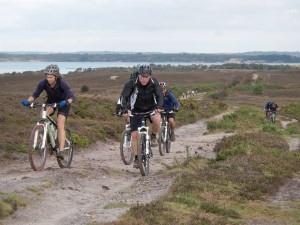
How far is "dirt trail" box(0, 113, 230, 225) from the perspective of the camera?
28.6 feet

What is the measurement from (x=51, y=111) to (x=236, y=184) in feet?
13.4

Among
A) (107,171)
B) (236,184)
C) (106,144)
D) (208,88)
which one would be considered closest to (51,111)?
(107,171)

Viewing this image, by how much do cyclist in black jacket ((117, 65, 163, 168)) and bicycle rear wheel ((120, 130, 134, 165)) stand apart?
1181 mm

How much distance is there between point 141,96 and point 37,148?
2390mm

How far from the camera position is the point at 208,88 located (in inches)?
4343

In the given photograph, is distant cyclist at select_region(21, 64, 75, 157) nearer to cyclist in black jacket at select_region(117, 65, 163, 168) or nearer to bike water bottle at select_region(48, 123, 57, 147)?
bike water bottle at select_region(48, 123, 57, 147)

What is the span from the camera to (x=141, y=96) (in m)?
12.7

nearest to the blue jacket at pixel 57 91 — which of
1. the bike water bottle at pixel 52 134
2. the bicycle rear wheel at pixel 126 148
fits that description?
the bike water bottle at pixel 52 134

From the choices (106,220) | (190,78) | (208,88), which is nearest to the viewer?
(106,220)

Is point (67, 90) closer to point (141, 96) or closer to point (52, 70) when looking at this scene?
point (52, 70)

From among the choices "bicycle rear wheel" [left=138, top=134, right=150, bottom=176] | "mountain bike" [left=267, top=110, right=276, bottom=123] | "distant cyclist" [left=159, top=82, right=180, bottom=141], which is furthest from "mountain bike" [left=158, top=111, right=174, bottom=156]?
"mountain bike" [left=267, top=110, right=276, bottom=123]

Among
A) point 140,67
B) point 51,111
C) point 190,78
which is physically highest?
point 140,67

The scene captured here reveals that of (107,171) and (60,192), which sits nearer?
(60,192)

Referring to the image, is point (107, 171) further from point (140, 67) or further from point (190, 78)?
point (190, 78)
